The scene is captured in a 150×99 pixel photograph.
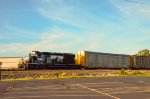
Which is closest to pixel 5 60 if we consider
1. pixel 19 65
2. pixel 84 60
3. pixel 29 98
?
pixel 19 65

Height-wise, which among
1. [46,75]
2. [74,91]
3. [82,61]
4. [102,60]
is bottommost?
[74,91]

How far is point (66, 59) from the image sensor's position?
59.3 m

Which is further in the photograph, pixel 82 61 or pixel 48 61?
pixel 82 61

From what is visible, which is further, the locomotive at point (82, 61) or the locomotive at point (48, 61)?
the locomotive at point (82, 61)

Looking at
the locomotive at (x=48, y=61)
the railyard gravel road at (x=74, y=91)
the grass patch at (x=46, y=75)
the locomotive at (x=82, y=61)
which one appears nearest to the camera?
the railyard gravel road at (x=74, y=91)

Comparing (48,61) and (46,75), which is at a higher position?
(48,61)

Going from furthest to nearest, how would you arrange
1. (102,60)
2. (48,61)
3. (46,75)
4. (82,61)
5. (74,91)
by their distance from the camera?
(102,60)
(82,61)
(48,61)
(46,75)
(74,91)

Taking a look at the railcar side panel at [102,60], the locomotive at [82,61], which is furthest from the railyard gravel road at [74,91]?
the railcar side panel at [102,60]

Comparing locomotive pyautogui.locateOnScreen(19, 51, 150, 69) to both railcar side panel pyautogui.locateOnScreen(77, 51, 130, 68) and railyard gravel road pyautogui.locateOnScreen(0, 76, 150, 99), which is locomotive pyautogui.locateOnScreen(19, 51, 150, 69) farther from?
railyard gravel road pyautogui.locateOnScreen(0, 76, 150, 99)

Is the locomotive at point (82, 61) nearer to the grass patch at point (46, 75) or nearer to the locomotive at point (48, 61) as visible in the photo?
the locomotive at point (48, 61)

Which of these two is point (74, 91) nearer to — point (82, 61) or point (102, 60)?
point (82, 61)

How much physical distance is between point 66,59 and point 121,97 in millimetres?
42898

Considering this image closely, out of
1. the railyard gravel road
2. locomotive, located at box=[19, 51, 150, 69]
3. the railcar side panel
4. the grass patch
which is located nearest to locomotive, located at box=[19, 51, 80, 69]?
locomotive, located at box=[19, 51, 150, 69]

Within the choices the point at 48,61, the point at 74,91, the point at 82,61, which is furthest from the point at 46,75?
the point at 74,91
